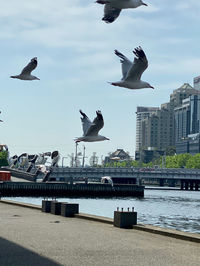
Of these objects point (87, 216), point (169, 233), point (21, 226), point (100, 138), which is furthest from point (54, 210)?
point (100, 138)

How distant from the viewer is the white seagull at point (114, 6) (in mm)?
15934

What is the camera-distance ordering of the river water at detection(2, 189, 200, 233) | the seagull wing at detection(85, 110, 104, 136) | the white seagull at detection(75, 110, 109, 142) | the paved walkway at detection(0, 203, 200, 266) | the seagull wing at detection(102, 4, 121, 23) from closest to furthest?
the seagull wing at detection(102, 4, 121, 23) → the paved walkway at detection(0, 203, 200, 266) → the white seagull at detection(75, 110, 109, 142) → the seagull wing at detection(85, 110, 104, 136) → the river water at detection(2, 189, 200, 233)

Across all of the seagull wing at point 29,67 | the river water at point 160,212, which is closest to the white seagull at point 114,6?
the seagull wing at point 29,67

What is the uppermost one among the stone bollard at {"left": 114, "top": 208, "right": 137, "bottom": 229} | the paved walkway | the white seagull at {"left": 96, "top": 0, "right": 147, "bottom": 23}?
the white seagull at {"left": 96, "top": 0, "right": 147, "bottom": 23}

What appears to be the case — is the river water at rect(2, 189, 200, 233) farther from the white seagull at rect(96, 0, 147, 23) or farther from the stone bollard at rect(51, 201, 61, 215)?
the white seagull at rect(96, 0, 147, 23)

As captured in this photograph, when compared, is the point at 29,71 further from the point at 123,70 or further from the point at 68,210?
the point at 68,210

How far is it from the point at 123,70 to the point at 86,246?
269 inches

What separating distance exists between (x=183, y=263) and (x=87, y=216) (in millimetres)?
17627

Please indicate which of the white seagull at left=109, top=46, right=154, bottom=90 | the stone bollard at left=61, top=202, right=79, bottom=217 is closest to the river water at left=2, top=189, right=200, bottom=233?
the stone bollard at left=61, top=202, right=79, bottom=217

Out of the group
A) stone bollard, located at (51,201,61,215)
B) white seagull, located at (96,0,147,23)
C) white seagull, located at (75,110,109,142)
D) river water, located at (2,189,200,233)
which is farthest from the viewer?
river water, located at (2,189,200,233)

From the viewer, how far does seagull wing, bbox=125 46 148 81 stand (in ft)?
67.5

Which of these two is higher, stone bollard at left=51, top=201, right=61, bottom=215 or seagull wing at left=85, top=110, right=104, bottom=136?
seagull wing at left=85, top=110, right=104, bottom=136

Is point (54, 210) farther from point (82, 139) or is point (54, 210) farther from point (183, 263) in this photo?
point (183, 263)

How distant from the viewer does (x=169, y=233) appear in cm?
2845
